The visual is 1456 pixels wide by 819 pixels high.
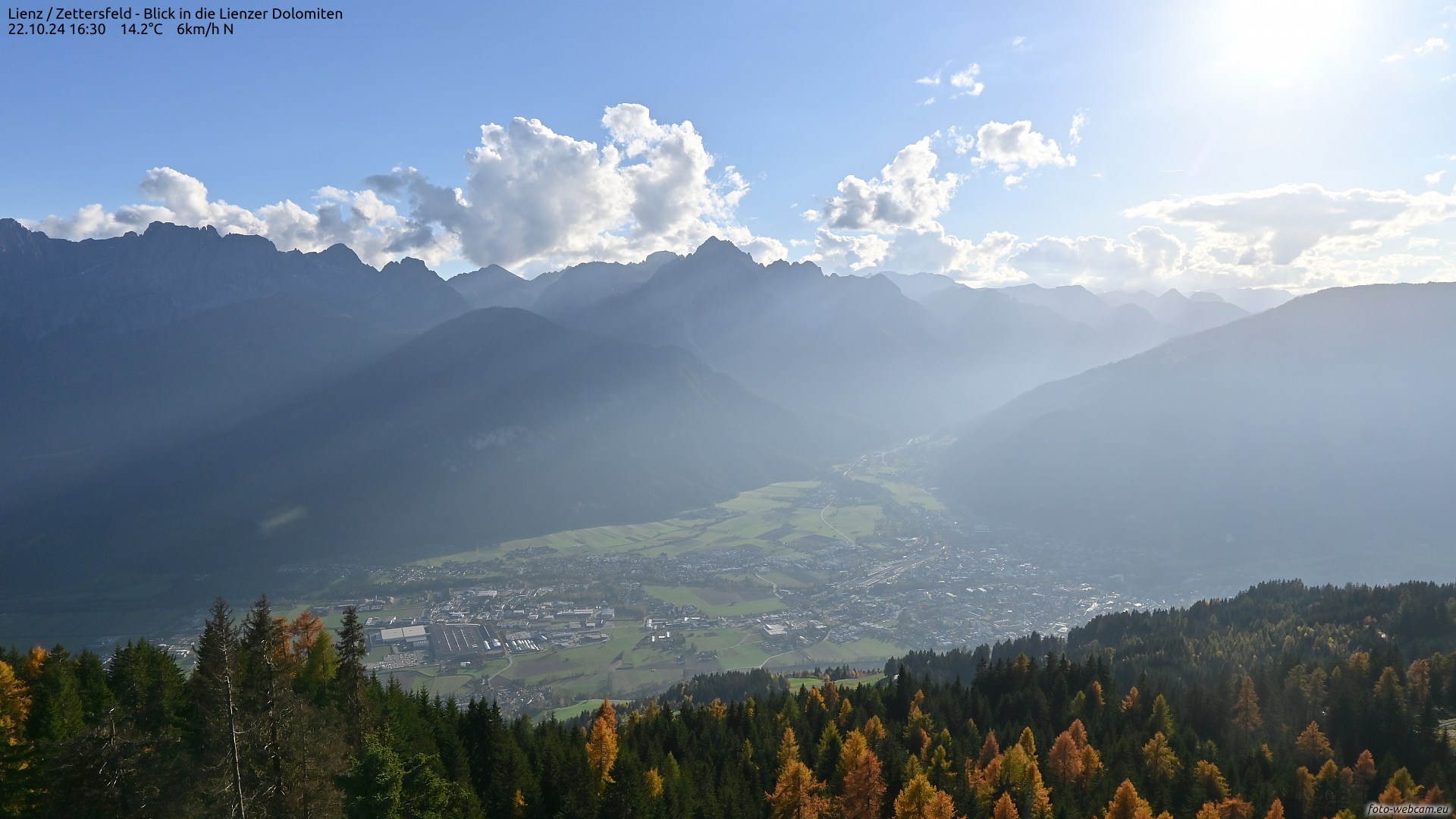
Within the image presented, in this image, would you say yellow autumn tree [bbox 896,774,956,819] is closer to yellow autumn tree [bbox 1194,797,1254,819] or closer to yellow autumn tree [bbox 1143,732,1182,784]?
yellow autumn tree [bbox 1194,797,1254,819]

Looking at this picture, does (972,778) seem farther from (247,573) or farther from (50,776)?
(247,573)

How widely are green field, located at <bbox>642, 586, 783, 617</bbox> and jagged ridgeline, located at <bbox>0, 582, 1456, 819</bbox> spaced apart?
208ft

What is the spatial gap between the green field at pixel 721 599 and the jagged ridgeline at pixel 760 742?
63391mm

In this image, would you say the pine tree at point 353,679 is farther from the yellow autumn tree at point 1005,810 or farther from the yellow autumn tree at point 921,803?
the yellow autumn tree at point 1005,810

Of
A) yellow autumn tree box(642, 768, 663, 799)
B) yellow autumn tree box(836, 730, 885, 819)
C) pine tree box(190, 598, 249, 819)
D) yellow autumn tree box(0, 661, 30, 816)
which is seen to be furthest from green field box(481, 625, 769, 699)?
pine tree box(190, 598, 249, 819)

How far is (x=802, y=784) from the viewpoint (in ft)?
163

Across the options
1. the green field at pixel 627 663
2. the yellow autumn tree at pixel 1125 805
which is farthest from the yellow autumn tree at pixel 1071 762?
the green field at pixel 627 663

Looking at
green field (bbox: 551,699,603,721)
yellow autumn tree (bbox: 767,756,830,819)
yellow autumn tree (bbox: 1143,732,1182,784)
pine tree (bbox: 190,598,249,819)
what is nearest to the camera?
pine tree (bbox: 190,598,249,819)

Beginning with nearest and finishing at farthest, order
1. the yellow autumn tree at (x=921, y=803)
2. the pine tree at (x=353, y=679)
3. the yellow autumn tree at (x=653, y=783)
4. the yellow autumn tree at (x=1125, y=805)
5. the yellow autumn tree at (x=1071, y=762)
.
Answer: the pine tree at (x=353, y=679) < the yellow autumn tree at (x=921, y=803) < the yellow autumn tree at (x=653, y=783) < the yellow autumn tree at (x=1125, y=805) < the yellow autumn tree at (x=1071, y=762)

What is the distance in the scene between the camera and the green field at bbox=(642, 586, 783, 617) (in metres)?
171

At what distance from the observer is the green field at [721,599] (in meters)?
171

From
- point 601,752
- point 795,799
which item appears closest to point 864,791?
point 795,799

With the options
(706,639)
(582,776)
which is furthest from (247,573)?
(582,776)

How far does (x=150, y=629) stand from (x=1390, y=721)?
643 ft
